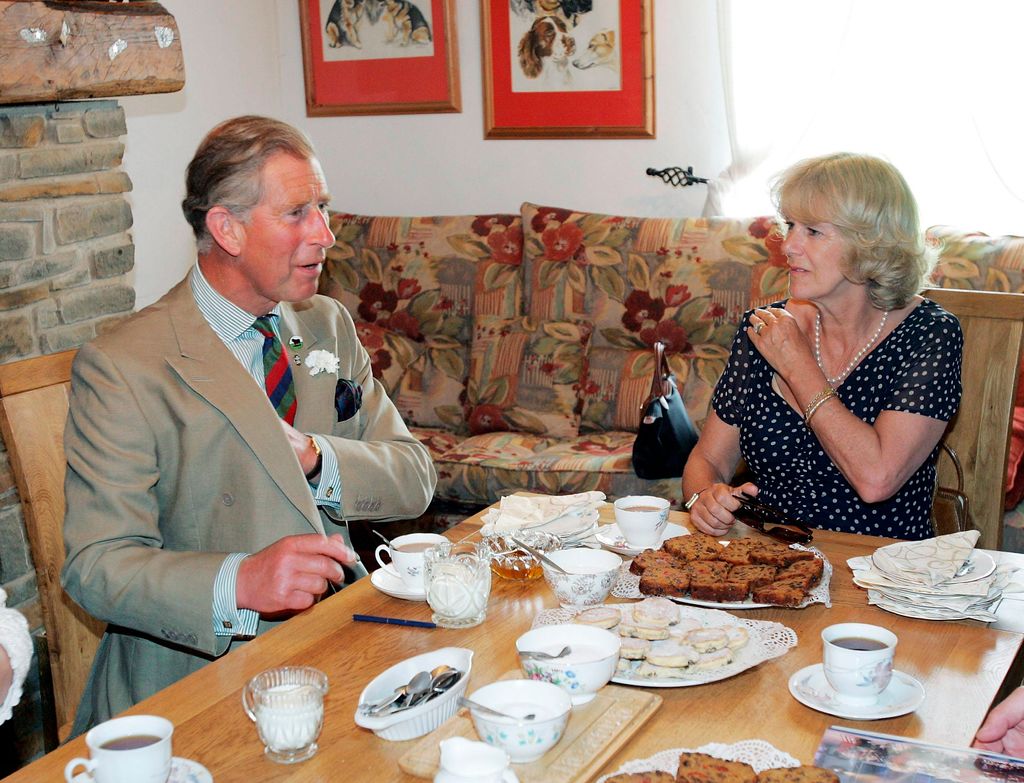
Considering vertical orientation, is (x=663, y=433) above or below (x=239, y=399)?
below

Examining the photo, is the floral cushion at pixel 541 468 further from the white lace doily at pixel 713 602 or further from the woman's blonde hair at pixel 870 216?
the white lace doily at pixel 713 602

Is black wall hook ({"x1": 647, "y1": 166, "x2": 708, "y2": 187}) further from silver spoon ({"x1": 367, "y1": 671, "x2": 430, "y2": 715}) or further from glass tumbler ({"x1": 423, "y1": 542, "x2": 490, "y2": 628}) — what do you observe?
silver spoon ({"x1": 367, "y1": 671, "x2": 430, "y2": 715})

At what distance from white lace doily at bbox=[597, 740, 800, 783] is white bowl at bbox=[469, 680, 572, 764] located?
0.07 metres

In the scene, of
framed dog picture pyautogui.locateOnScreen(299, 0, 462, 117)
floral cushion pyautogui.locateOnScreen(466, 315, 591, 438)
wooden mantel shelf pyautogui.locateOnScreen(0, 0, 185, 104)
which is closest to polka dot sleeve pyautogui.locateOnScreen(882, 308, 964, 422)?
floral cushion pyautogui.locateOnScreen(466, 315, 591, 438)

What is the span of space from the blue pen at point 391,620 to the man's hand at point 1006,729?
675mm

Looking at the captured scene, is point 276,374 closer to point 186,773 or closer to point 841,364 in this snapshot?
point 186,773

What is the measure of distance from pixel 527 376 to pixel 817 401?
1877mm

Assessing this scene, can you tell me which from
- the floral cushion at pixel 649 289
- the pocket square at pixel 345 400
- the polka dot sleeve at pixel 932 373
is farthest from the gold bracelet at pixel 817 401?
the floral cushion at pixel 649 289

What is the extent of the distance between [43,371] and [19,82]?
984mm

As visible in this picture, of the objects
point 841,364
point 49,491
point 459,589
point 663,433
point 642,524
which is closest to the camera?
point 459,589

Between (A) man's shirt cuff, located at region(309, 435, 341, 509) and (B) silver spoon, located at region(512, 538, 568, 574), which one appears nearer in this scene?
(B) silver spoon, located at region(512, 538, 568, 574)

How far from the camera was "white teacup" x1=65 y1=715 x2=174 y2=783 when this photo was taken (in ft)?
3.67

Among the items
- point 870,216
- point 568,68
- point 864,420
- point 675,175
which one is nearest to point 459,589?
point 864,420

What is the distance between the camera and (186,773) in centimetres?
119
